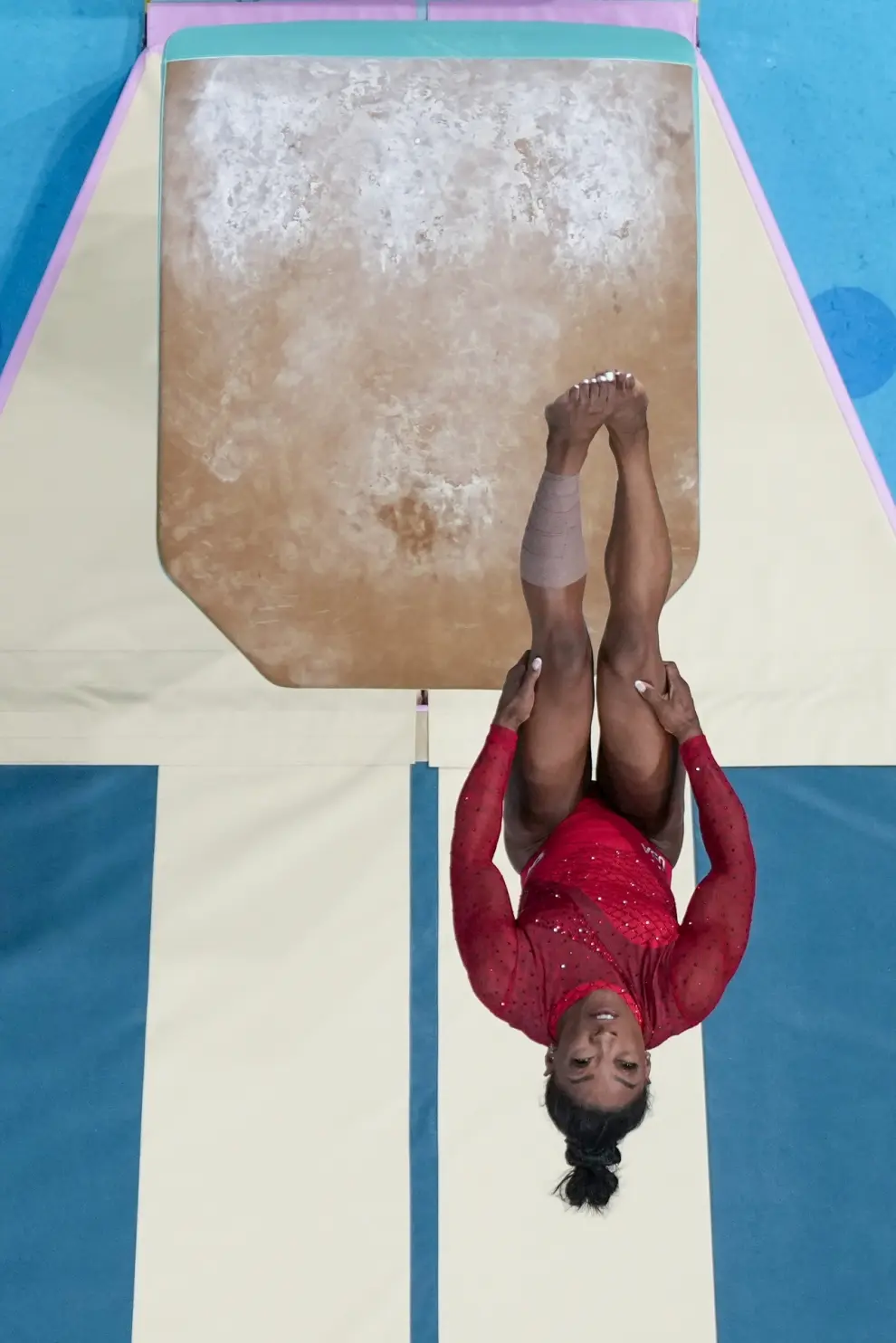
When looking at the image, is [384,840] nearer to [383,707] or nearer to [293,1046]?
[383,707]

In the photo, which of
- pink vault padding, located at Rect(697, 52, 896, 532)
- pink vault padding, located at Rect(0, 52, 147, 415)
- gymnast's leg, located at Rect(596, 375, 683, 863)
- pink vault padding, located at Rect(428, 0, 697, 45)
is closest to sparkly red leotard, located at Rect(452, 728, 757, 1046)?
gymnast's leg, located at Rect(596, 375, 683, 863)

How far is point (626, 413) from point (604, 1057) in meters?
0.82

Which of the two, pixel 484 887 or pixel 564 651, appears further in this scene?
pixel 564 651

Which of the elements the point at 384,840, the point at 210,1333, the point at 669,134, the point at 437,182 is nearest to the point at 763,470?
the point at 669,134

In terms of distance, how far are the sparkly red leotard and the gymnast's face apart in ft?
0.15

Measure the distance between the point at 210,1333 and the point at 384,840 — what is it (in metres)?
0.96

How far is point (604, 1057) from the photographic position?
4.74 ft

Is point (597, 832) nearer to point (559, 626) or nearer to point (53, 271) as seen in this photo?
point (559, 626)

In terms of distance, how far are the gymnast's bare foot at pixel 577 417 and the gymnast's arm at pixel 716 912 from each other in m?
0.46

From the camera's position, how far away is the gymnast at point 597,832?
1516 millimetres

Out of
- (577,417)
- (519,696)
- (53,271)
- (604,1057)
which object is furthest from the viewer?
(53,271)

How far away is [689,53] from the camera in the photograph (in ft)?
7.28

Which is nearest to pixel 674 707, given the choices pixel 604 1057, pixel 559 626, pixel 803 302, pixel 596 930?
pixel 559 626

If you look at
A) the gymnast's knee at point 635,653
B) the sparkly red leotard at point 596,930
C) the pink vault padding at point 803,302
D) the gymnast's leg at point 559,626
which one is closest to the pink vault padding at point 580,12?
the pink vault padding at point 803,302
